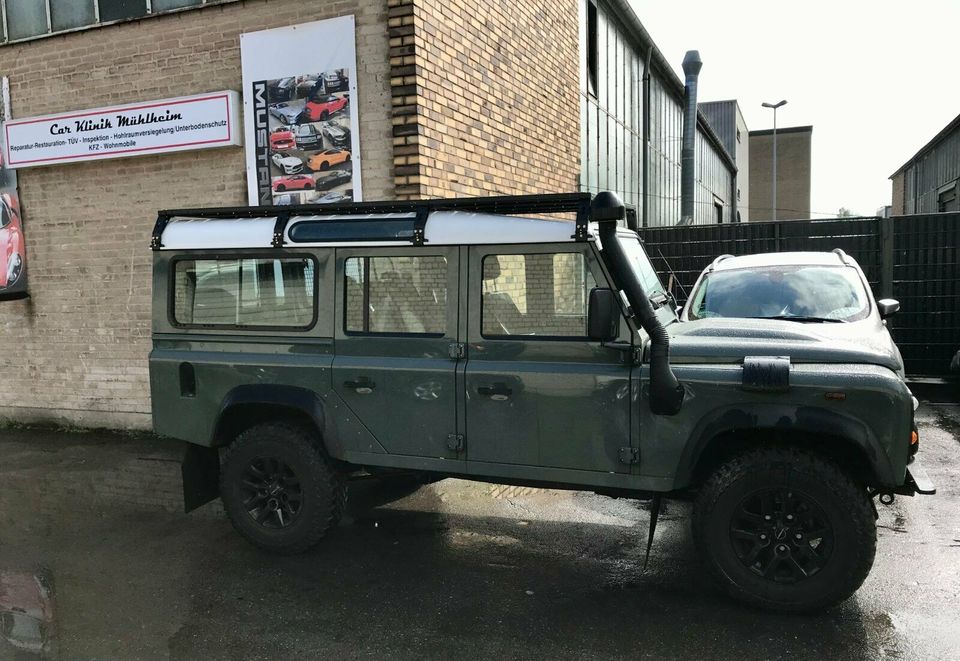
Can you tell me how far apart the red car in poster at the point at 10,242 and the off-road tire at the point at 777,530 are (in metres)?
9.03

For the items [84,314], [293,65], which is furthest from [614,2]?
[84,314]

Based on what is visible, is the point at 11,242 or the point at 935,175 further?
the point at 935,175

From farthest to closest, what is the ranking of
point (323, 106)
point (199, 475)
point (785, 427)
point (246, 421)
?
point (323, 106)
point (199, 475)
point (246, 421)
point (785, 427)

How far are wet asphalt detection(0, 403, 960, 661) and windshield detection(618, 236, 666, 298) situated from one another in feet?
5.64

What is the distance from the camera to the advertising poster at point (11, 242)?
932cm

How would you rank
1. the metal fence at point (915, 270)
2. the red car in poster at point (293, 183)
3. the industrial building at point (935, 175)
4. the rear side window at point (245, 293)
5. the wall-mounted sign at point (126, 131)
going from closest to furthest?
the rear side window at point (245, 293) → the red car in poster at point (293, 183) → the wall-mounted sign at point (126, 131) → the metal fence at point (915, 270) → the industrial building at point (935, 175)

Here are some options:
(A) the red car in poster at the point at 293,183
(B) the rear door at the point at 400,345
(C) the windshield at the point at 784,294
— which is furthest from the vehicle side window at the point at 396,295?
(A) the red car in poster at the point at 293,183

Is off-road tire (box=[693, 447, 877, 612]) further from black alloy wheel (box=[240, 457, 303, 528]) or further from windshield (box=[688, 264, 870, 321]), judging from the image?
black alloy wheel (box=[240, 457, 303, 528])

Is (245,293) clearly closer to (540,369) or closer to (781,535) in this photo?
(540,369)

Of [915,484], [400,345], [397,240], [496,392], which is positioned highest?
[397,240]

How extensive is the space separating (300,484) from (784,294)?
4.16 m

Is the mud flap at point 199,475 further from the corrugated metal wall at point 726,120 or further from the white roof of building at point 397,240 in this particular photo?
the corrugated metal wall at point 726,120

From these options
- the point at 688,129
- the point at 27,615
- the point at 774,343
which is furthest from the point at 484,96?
the point at 688,129

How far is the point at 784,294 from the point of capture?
243 inches
